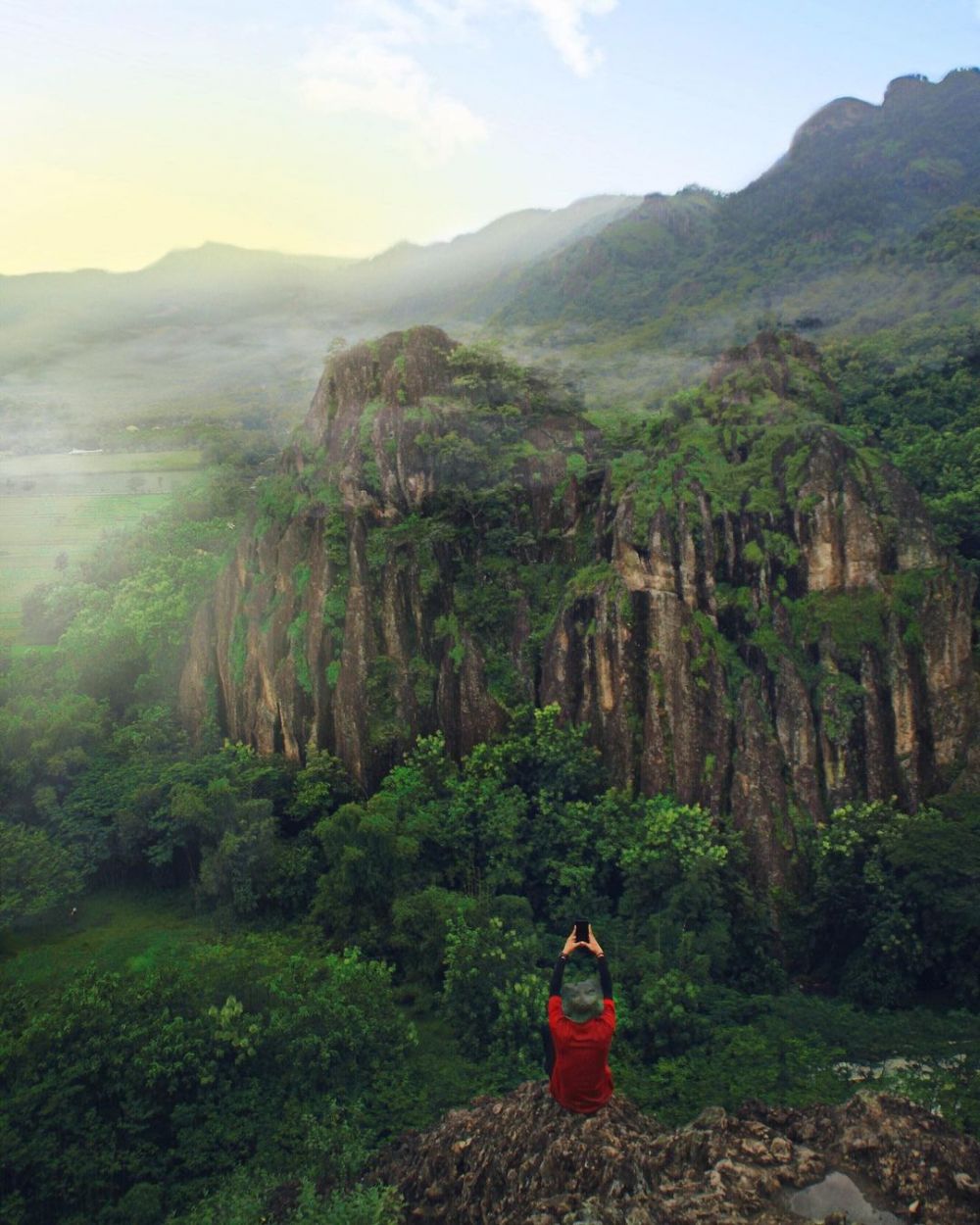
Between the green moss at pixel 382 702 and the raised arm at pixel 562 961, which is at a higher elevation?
the raised arm at pixel 562 961

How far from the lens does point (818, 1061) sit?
1583 cm

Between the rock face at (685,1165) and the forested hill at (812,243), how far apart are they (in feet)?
171

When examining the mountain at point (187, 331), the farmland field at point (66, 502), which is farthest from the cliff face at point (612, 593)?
the mountain at point (187, 331)

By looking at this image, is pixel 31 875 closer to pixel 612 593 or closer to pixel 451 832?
pixel 451 832

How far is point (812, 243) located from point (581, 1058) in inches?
2871

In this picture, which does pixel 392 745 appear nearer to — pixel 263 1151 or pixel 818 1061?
pixel 263 1151

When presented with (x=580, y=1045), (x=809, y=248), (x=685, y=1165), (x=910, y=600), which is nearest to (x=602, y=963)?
(x=580, y=1045)

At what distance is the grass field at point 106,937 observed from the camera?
63.2 feet

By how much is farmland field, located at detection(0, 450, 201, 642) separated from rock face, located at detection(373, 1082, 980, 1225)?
111ft

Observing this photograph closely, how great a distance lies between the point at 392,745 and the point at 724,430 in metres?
14.5

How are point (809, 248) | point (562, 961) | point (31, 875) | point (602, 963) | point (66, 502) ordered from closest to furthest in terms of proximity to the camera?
point (602, 963), point (562, 961), point (31, 875), point (66, 502), point (809, 248)

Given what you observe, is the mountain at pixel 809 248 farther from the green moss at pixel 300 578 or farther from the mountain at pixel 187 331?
the green moss at pixel 300 578

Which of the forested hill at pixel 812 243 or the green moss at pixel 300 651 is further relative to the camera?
the forested hill at pixel 812 243

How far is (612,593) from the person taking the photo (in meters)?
24.5
